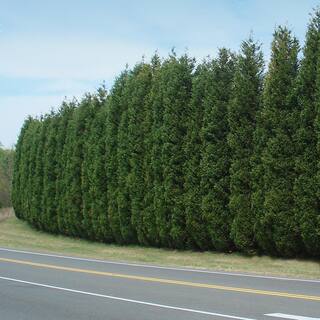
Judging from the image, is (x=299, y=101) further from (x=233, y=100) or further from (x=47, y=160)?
(x=47, y=160)

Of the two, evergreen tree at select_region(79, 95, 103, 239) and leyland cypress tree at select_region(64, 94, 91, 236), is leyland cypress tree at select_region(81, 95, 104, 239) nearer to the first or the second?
evergreen tree at select_region(79, 95, 103, 239)

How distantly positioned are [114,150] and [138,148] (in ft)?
7.85

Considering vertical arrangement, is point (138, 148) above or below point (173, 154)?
above

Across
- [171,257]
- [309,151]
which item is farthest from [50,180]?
[309,151]

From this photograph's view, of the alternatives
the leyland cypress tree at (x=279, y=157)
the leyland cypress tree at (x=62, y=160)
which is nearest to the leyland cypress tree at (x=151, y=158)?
the leyland cypress tree at (x=279, y=157)

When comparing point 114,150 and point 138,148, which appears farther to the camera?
point 114,150

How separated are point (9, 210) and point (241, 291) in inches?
1638

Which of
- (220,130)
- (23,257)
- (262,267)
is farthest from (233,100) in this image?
(23,257)

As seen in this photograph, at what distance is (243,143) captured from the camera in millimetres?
20750

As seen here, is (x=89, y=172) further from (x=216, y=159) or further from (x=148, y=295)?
(x=148, y=295)

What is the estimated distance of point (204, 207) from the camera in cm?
2178

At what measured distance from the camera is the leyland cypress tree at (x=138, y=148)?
25.6 m

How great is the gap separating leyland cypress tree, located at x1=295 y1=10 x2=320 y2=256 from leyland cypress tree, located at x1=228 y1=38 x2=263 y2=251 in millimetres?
2102

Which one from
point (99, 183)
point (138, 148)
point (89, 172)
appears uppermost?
point (138, 148)
